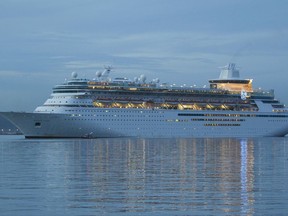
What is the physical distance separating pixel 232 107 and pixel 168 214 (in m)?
81.5

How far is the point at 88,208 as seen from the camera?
63.8 feet

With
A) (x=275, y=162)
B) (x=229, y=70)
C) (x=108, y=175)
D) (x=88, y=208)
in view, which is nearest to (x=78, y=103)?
(x=229, y=70)

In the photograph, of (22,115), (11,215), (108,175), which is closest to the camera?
(11,215)

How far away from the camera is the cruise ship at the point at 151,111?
85375 millimetres

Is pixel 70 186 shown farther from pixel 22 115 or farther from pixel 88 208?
pixel 22 115

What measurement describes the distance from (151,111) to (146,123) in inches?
68.4

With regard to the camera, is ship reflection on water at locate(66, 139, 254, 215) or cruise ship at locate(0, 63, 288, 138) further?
cruise ship at locate(0, 63, 288, 138)

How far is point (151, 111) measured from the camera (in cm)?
9062

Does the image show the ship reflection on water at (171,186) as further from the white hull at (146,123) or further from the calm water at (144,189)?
the white hull at (146,123)

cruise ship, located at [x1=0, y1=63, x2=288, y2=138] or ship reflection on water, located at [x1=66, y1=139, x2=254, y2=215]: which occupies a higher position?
cruise ship, located at [x1=0, y1=63, x2=288, y2=138]

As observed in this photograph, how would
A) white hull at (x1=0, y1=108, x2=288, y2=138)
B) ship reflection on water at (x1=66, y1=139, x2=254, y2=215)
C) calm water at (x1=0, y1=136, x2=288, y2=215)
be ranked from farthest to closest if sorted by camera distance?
white hull at (x1=0, y1=108, x2=288, y2=138)
ship reflection on water at (x1=66, y1=139, x2=254, y2=215)
calm water at (x1=0, y1=136, x2=288, y2=215)

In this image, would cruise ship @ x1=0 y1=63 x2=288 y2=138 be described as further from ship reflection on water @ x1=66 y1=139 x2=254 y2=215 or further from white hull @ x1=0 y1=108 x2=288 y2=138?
ship reflection on water @ x1=66 y1=139 x2=254 y2=215

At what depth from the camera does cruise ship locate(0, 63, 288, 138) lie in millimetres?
85375

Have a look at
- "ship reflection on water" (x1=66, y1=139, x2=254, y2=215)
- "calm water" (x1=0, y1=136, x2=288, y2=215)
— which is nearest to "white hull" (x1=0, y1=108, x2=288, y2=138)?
"ship reflection on water" (x1=66, y1=139, x2=254, y2=215)
